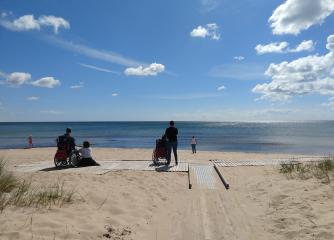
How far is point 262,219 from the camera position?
6.56 m

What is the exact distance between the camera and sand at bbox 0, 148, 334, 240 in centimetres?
522

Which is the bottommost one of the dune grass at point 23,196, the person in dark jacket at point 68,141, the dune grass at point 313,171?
the dune grass at point 313,171

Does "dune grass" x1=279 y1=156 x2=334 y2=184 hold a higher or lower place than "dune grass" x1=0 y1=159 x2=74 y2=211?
lower

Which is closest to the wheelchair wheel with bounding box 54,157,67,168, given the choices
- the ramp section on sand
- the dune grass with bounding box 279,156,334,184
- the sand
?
the sand

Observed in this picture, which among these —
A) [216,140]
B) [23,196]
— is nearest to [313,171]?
[23,196]

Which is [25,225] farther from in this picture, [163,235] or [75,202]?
[163,235]

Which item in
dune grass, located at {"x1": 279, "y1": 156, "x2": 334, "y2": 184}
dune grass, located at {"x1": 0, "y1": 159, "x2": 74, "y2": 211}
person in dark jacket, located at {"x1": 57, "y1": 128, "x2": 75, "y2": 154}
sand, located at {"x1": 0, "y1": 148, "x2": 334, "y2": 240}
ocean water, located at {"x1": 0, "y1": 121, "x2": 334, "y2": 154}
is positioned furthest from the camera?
ocean water, located at {"x1": 0, "y1": 121, "x2": 334, "y2": 154}

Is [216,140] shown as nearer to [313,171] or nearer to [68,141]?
[68,141]

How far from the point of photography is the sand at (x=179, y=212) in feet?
17.1

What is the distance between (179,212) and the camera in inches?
281

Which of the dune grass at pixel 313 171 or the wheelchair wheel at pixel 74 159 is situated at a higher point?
the wheelchair wheel at pixel 74 159

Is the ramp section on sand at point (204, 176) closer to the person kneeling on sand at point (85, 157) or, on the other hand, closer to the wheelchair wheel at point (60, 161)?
the person kneeling on sand at point (85, 157)

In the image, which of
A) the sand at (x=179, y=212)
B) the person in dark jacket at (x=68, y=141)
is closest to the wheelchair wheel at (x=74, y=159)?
the person in dark jacket at (x=68, y=141)

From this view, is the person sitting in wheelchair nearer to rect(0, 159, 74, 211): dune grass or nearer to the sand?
the sand
